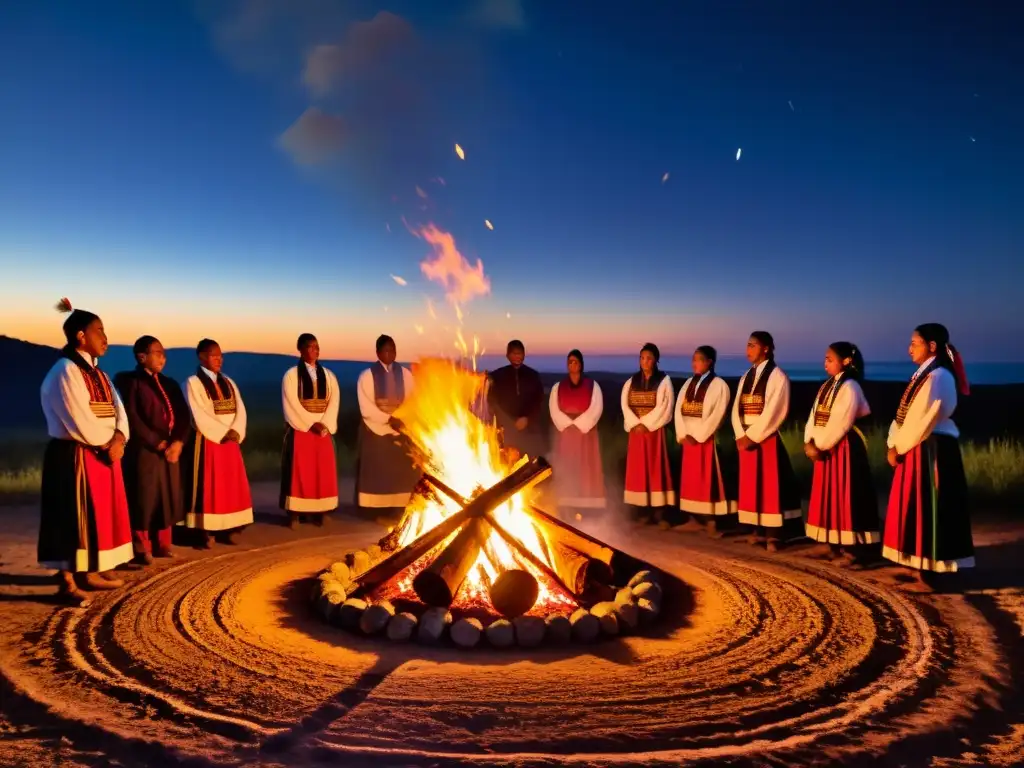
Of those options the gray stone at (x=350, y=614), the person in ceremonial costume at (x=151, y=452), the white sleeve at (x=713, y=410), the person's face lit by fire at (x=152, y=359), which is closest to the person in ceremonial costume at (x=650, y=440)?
the white sleeve at (x=713, y=410)

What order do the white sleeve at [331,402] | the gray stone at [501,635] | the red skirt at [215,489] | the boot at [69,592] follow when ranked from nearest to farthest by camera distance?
the gray stone at [501,635]
the boot at [69,592]
the red skirt at [215,489]
the white sleeve at [331,402]

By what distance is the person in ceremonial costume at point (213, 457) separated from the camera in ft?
28.0

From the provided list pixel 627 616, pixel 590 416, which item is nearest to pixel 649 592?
pixel 627 616

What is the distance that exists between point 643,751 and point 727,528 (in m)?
6.07

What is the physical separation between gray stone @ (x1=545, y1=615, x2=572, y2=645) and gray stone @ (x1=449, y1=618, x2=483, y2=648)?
1.60 ft

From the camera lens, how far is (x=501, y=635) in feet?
17.6

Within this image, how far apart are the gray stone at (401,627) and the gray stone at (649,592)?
5.70 ft

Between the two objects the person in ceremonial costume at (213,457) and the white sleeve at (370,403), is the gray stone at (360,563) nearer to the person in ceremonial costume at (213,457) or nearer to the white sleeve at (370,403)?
the person in ceremonial costume at (213,457)

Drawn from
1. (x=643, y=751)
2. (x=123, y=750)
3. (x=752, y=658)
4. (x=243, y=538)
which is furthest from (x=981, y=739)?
(x=243, y=538)

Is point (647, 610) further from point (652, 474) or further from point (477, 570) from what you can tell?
point (652, 474)

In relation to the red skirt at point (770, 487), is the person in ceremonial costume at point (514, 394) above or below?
above

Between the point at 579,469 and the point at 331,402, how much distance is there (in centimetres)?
326

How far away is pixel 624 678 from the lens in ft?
15.8

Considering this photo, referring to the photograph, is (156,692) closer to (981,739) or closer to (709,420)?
(981,739)
